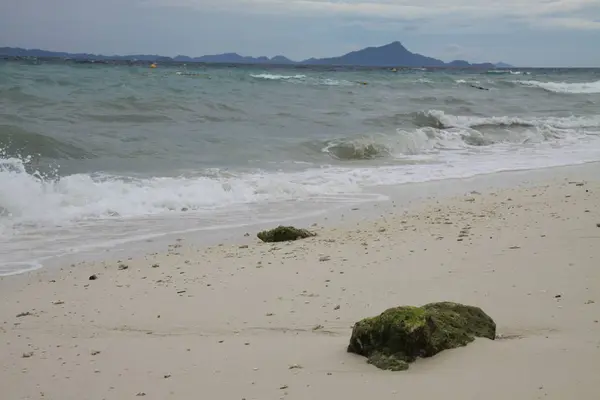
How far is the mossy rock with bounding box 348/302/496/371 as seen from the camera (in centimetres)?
326

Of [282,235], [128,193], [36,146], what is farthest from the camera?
[36,146]

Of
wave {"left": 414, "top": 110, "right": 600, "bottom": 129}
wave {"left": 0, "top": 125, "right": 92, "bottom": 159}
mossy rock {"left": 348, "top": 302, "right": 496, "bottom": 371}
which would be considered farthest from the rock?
wave {"left": 414, "top": 110, "right": 600, "bottom": 129}

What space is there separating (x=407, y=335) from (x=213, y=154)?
10.0 meters

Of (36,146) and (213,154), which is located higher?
(36,146)

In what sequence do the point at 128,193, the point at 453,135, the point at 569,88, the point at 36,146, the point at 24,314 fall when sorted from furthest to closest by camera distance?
the point at 569,88
the point at 453,135
the point at 36,146
the point at 128,193
the point at 24,314

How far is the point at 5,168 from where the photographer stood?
9555mm

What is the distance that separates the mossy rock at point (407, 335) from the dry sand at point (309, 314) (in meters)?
0.06

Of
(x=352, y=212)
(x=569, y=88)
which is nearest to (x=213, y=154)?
(x=352, y=212)

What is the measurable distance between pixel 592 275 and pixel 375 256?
1.69m

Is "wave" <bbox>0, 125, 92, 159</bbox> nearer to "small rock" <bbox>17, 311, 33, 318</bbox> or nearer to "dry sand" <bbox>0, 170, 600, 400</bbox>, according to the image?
"dry sand" <bbox>0, 170, 600, 400</bbox>

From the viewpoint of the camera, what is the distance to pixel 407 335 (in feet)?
10.7

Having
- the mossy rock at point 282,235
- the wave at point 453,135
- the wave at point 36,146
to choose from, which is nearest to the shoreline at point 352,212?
the mossy rock at point 282,235

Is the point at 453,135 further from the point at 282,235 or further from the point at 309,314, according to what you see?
the point at 309,314

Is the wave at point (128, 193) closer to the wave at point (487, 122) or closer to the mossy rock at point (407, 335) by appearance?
the mossy rock at point (407, 335)
